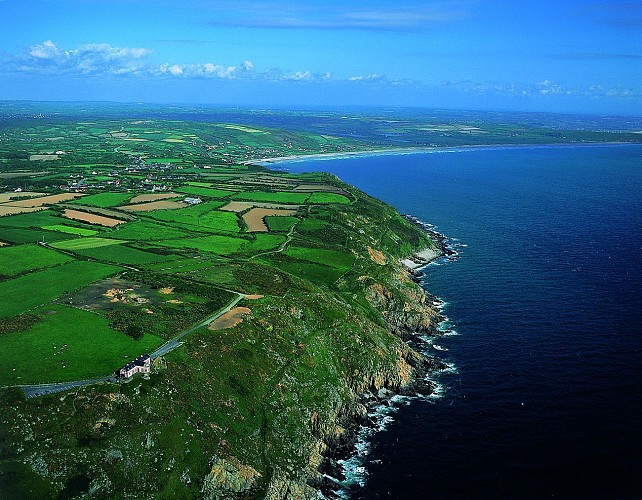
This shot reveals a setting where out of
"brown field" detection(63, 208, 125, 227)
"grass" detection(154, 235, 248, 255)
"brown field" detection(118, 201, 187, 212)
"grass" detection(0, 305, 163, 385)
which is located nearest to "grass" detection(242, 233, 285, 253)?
"grass" detection(154, 235, 248, 255)

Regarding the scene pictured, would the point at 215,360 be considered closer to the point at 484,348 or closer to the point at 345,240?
the point at 484,348

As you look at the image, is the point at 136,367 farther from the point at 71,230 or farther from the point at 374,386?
the point at 71,230

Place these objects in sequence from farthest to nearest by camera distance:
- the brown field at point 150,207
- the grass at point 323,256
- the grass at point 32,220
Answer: the brown field at point 150,207 < the grass at point 32,220 < the grass at point 323,256

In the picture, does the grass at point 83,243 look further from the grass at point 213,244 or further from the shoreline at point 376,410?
the shoreline at point 376,410

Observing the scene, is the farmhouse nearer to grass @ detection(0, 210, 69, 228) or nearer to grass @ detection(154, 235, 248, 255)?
grass @ detection(154, 235, 248, 255)

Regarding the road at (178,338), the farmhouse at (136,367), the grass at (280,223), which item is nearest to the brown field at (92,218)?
the grass at (280,223)

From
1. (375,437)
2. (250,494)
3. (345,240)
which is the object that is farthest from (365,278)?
(250,494)

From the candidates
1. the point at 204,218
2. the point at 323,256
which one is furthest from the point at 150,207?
the point at 323,256
